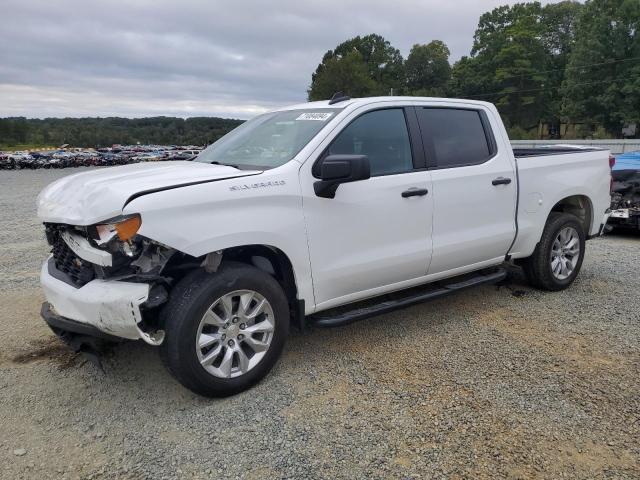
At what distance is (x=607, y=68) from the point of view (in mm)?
46531

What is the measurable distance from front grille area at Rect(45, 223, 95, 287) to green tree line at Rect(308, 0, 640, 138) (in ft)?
165

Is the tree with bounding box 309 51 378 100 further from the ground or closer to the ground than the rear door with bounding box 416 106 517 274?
further from the ground

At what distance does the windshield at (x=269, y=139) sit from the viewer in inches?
144

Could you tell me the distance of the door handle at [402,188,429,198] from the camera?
3.82m

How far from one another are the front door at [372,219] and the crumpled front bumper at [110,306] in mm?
1184

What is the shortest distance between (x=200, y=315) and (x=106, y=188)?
3.03 feet

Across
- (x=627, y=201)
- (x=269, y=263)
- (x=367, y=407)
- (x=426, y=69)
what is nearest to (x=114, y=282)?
(x=269, y=263)

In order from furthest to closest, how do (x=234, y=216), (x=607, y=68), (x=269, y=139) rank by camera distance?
1. (x=607, y=68)
2. (x=269, y=139)
3. (x=234, y=216)

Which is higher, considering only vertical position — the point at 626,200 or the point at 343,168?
the point at 343,168

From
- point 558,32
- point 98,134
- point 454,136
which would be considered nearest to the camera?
point 454,136

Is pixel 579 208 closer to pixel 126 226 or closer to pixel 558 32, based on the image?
pixel 126 226

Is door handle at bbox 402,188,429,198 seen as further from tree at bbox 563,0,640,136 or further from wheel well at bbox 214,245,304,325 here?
tree at bbox 563,0,640,136

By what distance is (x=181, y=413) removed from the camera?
311 cm

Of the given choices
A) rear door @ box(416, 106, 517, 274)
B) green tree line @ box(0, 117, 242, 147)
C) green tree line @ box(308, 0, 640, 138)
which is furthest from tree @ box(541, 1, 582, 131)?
rear door @ box(416, 106, 517, 274)
